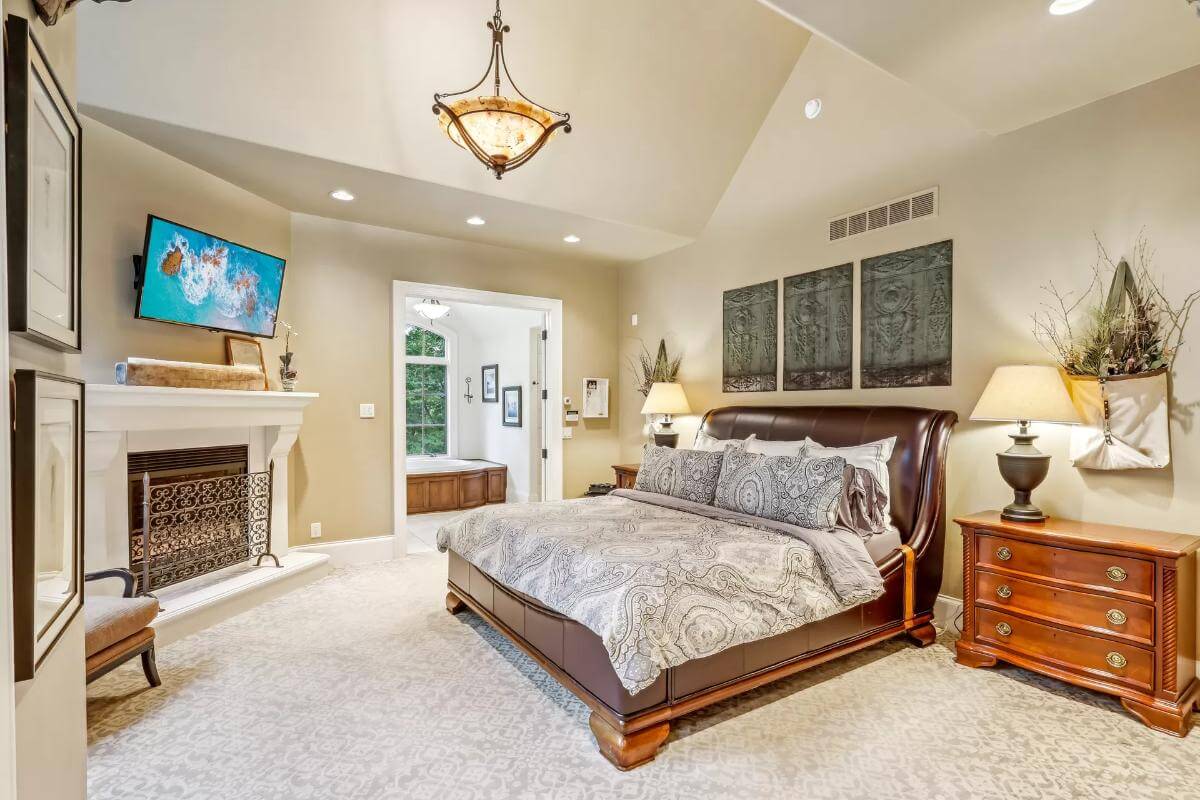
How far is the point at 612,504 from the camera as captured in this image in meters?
3.58

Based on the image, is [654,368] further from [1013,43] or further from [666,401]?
[1013,43]

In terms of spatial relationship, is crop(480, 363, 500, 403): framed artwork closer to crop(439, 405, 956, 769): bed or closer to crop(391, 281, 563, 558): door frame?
crop(391, 281, 563, 558): door frame

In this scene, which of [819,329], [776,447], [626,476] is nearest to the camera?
[776,447]

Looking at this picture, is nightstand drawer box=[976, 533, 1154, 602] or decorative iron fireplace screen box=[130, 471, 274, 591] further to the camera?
decorative iron fireplace screen box=[130, 471, 274, 591]

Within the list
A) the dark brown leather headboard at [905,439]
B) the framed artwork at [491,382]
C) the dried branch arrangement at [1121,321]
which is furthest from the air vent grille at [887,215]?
the framed artwork at [491,382]

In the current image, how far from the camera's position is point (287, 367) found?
421 cm

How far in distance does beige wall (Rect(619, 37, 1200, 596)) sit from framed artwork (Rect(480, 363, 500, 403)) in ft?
12.8

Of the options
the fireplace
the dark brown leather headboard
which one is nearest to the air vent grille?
A: the dark brown leather headboard

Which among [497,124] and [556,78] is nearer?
[497,124]

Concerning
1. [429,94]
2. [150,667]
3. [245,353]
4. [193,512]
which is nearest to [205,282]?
[245,353]

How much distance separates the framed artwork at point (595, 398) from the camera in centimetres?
591

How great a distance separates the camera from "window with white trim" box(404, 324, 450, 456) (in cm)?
855

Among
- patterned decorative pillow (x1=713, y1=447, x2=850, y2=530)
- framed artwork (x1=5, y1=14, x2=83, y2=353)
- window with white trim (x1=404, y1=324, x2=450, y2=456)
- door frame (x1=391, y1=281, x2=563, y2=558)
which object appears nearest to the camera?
framed artwork (x1=5, y1=14, x2=83, y2=353)

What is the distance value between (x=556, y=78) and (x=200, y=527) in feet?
11.4
